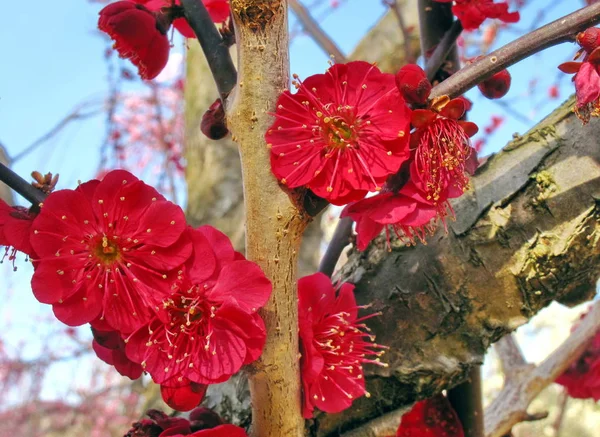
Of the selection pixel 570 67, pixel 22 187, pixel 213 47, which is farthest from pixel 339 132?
pixel 22 187

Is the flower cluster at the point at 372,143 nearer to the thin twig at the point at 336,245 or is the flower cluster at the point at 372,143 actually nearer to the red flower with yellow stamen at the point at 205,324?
the red flower with yellow stamen at the point at 205,324

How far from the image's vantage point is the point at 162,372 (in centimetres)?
86

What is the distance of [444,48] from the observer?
1250mm

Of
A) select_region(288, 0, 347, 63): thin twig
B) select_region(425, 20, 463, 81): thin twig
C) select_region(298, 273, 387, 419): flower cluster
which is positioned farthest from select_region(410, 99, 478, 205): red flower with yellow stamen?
select_region(288, 0, 347, 63): thin twig

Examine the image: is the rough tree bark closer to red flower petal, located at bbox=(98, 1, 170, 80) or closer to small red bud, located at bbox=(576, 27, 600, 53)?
red flower petal, located at bbox=(98, 1, 170, 80)

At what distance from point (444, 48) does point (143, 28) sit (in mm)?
634

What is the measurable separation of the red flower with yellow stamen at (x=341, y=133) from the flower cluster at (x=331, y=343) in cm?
22

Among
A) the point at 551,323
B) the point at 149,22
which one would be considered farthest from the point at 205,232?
the point at 551,323

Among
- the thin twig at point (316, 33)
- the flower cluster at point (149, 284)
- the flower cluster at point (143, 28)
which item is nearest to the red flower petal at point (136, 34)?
the flower cluster at point (143, 28)

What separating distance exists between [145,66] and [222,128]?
7.7 inches

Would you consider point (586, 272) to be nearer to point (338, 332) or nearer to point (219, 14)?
point (338, 332)

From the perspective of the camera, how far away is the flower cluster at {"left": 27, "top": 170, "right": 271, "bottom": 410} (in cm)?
84

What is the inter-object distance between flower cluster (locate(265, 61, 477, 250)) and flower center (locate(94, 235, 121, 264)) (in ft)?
0.93

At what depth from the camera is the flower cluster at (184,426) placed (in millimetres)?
913
